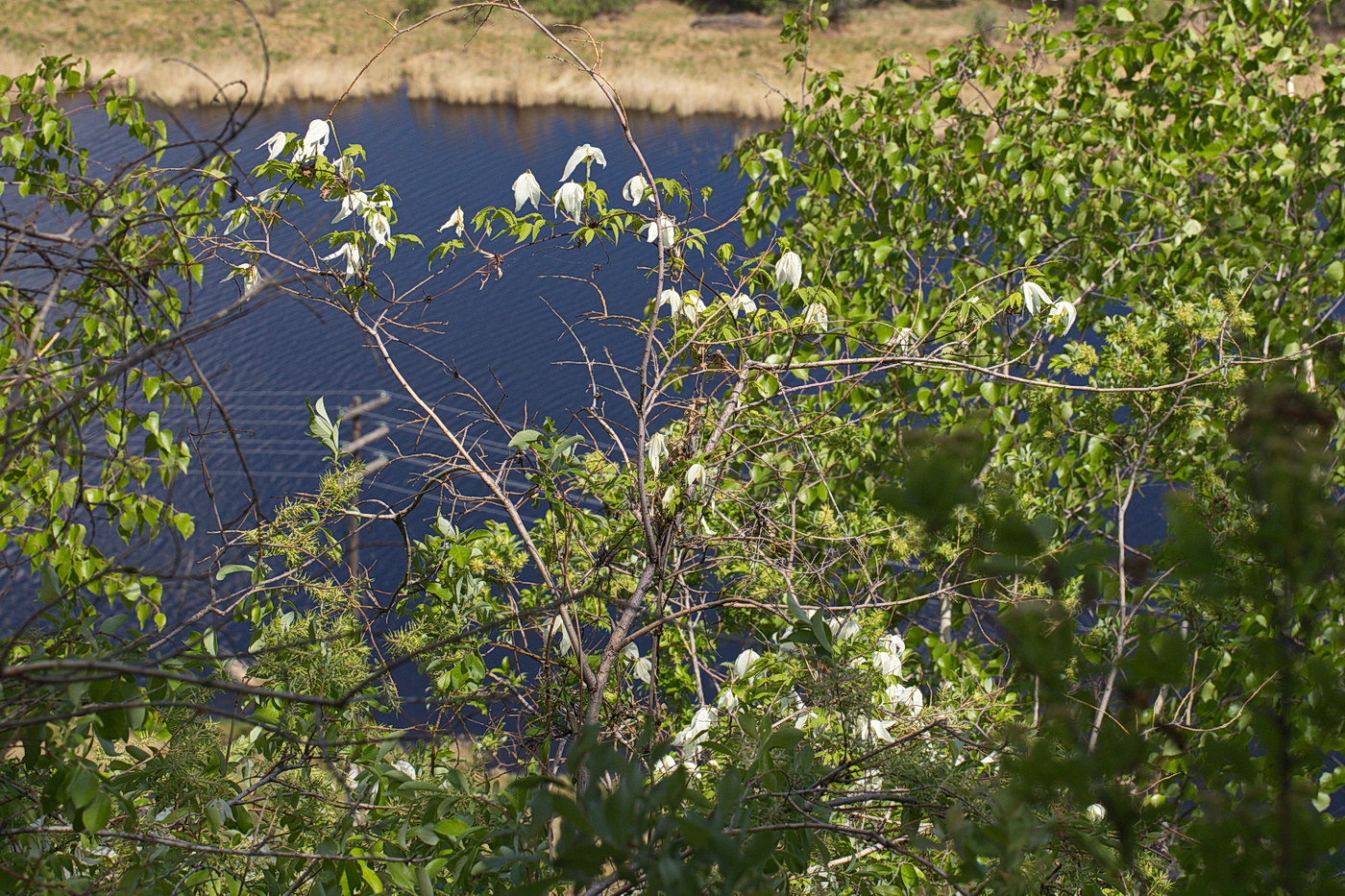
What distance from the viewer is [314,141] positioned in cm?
207

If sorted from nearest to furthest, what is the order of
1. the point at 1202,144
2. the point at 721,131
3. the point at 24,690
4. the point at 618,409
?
the point at 24,690 < the point at 1202,144 < the point at 618,409 < the point at 721,131

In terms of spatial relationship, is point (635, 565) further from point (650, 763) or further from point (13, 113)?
point (13, 113)

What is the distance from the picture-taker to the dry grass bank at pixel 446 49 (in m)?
15.9

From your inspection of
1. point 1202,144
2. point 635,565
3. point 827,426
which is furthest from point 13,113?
point 1202,144

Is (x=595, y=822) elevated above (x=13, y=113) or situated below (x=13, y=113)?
below

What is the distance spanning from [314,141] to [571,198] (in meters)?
0.53

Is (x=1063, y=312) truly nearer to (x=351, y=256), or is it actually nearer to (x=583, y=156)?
(x=583, y=156)

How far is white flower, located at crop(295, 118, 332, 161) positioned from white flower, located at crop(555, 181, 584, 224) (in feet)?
1.58

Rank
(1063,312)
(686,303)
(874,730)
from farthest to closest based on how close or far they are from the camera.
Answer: (1063,312) → (686,303) → (874,730)

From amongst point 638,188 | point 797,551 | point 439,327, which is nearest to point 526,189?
point 638,188

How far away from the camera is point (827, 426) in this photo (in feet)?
8.40

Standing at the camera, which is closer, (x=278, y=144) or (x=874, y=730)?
(x=874, y=730)

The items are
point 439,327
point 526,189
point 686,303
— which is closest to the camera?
point 526,189

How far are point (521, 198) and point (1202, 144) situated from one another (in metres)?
2.42
